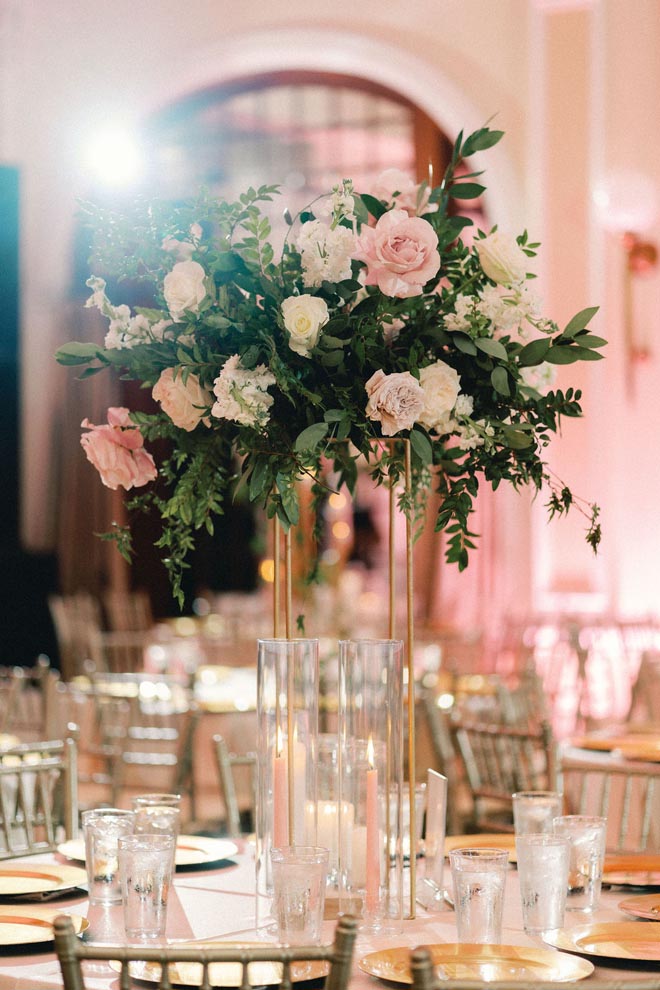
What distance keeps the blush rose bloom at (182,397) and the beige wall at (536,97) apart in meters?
6.30

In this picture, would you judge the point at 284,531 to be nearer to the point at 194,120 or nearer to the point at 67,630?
the point at 67,630

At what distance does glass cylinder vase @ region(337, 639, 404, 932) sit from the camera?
2.03 meters

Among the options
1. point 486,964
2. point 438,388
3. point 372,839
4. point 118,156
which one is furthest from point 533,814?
point 118,156

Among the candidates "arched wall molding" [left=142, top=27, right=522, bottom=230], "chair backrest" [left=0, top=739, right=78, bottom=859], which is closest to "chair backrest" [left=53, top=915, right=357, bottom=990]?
"chair backrest" [left=0, top=739, right=78, bottom=859]

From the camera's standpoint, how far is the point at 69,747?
2908 millimetres

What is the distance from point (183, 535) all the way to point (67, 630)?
7.29 meters

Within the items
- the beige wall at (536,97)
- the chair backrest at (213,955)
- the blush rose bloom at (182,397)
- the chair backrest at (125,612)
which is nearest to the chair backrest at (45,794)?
the blush rose bloom at (182,397)

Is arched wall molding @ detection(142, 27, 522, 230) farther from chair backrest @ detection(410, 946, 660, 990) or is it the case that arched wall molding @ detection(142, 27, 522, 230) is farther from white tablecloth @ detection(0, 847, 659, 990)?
chair backrest @ detection(410, 946, 660, 990)

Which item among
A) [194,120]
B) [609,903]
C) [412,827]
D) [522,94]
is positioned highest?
[194,120]

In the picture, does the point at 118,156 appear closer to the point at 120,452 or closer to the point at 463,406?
the point at 120,452

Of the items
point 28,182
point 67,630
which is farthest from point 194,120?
point 67,630

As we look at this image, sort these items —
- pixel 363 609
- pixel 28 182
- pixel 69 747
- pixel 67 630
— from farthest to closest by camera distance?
1. pixel 28 182
2. pixel 363 609
3. pixel 67 630
4. pixel 69 747

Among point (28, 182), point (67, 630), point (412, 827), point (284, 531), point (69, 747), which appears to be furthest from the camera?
point (28, 182)

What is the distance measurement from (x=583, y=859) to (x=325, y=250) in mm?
1013
